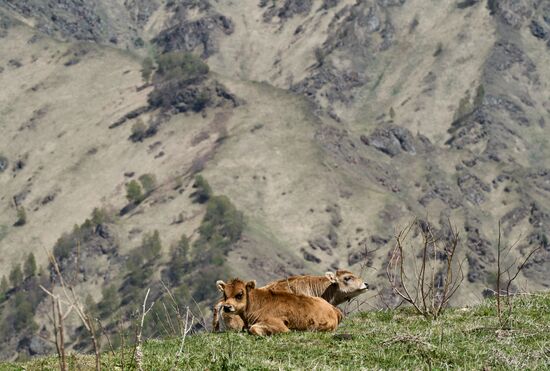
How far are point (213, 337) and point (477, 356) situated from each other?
270 inches

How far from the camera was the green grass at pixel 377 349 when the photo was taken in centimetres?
1666

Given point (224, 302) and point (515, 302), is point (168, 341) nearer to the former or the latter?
point (224, 302)

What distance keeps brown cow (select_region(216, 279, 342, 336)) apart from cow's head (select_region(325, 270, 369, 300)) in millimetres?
3876

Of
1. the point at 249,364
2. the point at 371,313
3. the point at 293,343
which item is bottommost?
the point at 371,313

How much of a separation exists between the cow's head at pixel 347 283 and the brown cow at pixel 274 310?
153 inches

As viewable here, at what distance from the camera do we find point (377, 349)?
18.4 metres

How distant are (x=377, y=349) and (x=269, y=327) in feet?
12.9

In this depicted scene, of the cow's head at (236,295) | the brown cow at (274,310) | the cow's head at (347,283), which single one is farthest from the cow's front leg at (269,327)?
the cow's head at (347,283)

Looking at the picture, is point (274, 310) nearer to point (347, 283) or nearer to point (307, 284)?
point (307, 284)

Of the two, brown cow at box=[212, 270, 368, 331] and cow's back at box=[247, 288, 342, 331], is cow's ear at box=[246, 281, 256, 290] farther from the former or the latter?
brown cow at box=[212, 270, 368, 331]

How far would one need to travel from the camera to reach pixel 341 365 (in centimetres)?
1688

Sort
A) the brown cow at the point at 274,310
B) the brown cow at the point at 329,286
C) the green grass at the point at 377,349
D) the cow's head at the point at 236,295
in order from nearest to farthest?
the green grass at the point at 377,349
the brown cow at the point at 274,310
the cow's head at the point at 236,295
the brown cow at the point at 329,286

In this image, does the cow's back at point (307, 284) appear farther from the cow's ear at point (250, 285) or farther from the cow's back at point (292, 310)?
the cow's back at point (292, 310)

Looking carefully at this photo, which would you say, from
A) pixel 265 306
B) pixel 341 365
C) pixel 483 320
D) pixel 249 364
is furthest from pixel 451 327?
pixel 249 364
